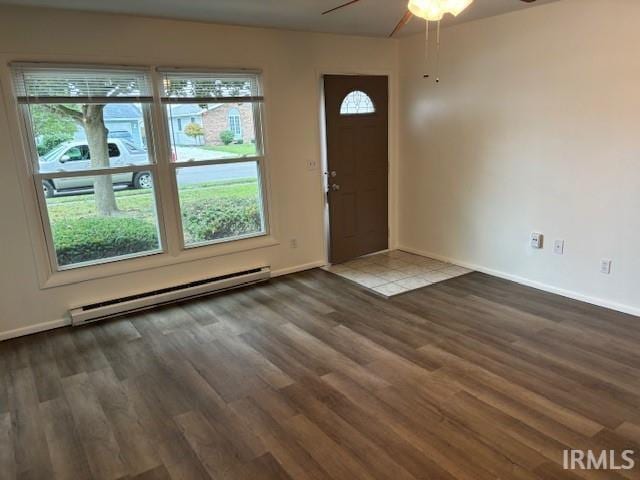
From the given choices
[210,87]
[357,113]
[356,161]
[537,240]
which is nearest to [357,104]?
[357,113]

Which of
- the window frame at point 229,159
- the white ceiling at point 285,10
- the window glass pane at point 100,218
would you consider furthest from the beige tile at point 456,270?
the window glass pane at point 100,218

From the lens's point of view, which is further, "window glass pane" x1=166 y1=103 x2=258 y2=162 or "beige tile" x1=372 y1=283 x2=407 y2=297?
"beige tile" x1=372 y1=283 x2=407 y2=297

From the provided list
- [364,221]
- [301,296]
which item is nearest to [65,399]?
[301,296]

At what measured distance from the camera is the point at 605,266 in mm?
3629

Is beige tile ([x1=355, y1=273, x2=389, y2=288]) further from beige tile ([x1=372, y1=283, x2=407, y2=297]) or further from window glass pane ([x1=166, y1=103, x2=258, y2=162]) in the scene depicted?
window glass pane ([x1=166, y1=103, x2=258, y2=162])

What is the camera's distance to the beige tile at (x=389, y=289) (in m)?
4.15

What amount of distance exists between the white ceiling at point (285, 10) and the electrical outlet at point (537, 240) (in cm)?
190

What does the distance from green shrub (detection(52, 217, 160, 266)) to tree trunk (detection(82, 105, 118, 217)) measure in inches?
4.4

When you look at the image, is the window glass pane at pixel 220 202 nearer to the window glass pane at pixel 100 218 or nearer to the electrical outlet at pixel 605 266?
the window glass pane at pixel 100 218

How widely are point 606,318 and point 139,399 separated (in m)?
3.37

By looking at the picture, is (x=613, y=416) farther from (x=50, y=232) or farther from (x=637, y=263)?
(x=50, y=232)

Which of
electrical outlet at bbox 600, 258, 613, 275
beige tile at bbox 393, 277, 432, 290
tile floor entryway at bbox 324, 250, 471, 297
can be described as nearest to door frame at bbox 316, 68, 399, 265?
tile floor entryway at bbox 324, 250, 471, 297

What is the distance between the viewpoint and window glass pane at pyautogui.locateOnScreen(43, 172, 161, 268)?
3.63 m

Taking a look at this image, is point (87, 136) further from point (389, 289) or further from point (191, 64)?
point (389, 289)
